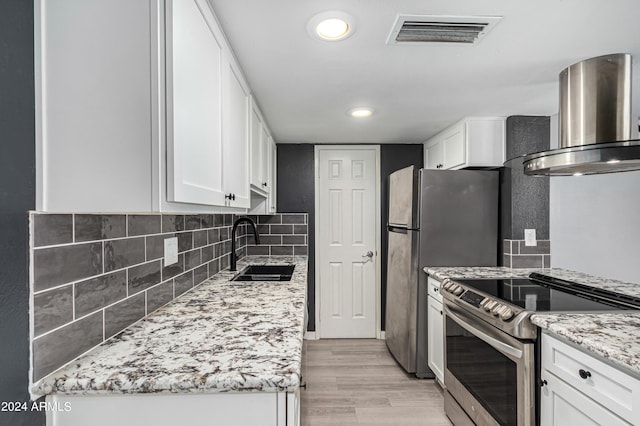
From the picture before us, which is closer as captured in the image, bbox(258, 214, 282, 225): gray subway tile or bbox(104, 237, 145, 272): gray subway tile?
bbox(104, 237, 145, 272): gray subway tile

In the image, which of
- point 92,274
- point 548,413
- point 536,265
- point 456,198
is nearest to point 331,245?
point 456,198

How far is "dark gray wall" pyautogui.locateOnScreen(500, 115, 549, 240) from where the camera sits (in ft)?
8.58

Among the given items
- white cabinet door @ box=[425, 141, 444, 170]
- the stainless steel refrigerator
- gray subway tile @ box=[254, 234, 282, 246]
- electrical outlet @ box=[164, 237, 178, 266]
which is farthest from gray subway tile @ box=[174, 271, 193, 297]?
white cabinet door @ box=[425, 141, 444, 170]

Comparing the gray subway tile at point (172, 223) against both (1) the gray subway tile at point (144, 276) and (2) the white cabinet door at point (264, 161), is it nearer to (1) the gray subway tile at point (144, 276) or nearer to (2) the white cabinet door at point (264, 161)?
(1) the gray subway tile at point (144, 276)

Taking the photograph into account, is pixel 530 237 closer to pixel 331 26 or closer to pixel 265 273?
pixel 265 273

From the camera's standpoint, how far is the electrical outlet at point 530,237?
8.61 feet

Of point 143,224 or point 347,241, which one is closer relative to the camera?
point 143,224

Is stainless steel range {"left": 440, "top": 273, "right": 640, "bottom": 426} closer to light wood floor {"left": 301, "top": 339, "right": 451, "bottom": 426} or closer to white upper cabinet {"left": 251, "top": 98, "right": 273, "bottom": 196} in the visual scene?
light wood floor {"left": 301, "top": 339, "right": 451, "bottom": 426}

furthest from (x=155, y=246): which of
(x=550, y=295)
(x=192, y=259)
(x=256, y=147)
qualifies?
(x=550, y=295)

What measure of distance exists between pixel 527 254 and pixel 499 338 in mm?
1235

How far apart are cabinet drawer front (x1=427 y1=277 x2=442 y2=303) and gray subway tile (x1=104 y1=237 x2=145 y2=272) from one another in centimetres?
204

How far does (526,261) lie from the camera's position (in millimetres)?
2625

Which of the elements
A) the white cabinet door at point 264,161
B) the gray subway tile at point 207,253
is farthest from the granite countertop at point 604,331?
the white cabinet door at point 264,161

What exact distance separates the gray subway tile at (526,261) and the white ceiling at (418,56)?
3.60 ft
